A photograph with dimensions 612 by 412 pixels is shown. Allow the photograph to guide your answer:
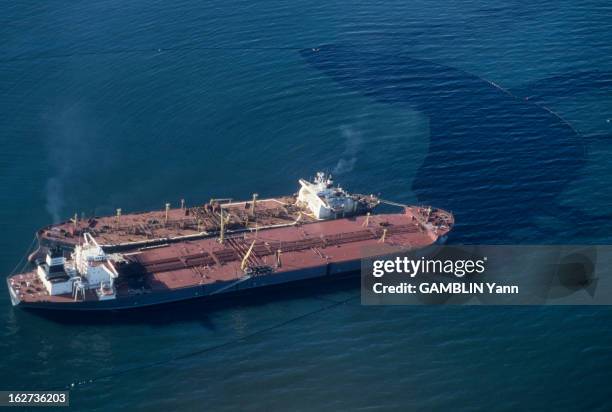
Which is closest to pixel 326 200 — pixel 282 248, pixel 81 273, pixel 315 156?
pixel 282 248

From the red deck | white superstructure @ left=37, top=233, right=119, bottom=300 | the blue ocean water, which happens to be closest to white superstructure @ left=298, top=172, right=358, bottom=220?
the red deck

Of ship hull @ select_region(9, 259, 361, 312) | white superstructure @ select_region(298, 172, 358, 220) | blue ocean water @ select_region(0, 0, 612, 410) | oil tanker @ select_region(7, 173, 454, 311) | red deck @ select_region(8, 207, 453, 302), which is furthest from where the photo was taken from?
white superstructure @ select_region(298, 172, 358, 220)

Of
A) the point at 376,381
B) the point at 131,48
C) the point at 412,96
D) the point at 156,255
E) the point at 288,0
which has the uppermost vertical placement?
the point at 288,0

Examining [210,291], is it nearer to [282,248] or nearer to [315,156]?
[282,248]

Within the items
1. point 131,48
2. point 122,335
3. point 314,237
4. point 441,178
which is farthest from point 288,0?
point 122,335

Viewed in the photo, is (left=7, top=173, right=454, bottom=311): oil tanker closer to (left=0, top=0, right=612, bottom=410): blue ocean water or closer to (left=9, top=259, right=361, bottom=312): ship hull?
(left=9, top=259, right=361, bottom=312): ship hull

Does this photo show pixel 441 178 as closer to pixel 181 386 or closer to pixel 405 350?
pixel 405 350

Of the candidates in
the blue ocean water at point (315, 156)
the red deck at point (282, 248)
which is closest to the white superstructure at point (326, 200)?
the red deck at point (282, 248)
